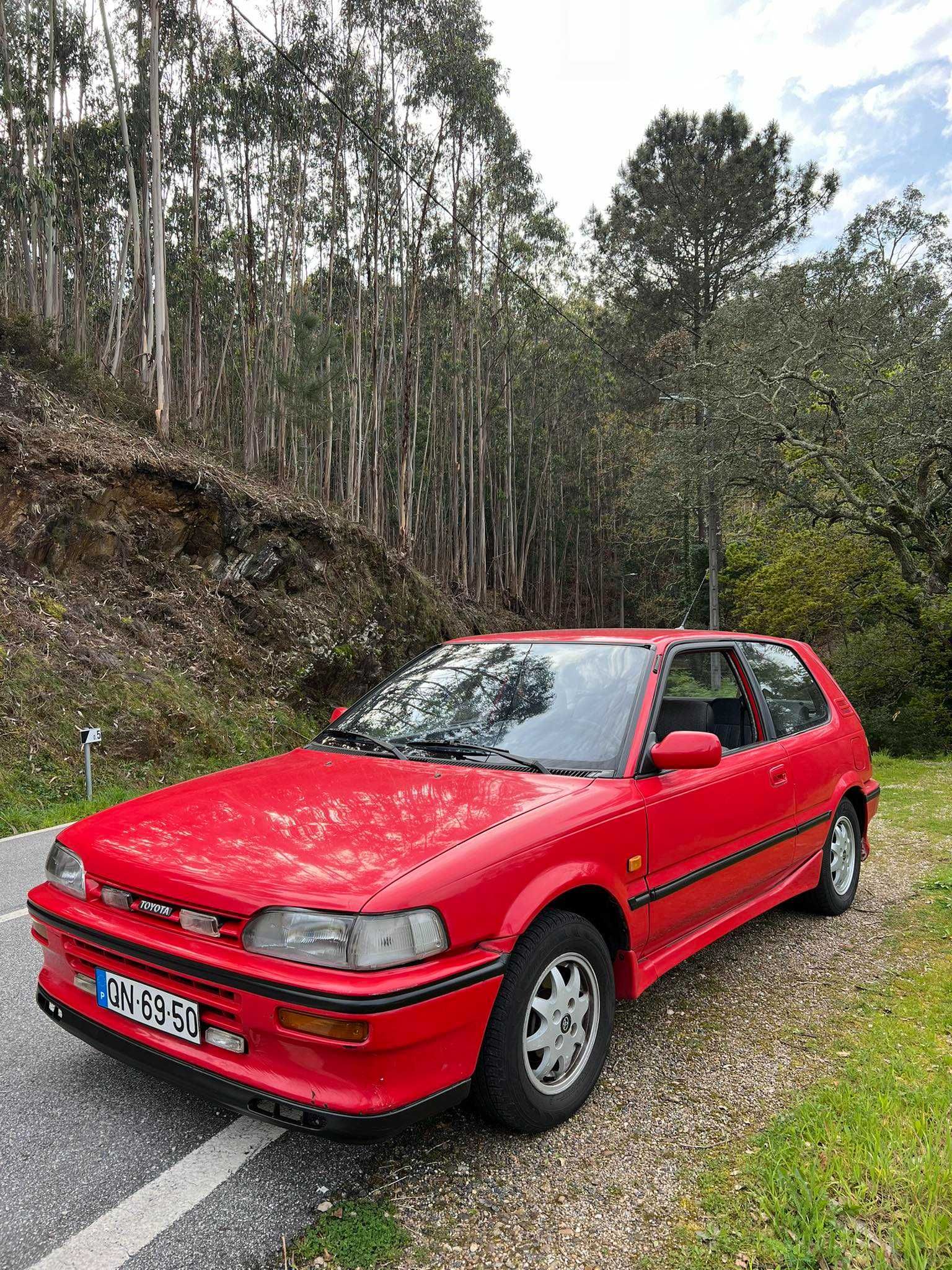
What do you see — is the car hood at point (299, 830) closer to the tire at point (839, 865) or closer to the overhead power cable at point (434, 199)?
the tire at point (839, 865)

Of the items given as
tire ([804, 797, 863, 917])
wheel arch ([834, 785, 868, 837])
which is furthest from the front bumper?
wheel arch ([834, 785, 868, 837])

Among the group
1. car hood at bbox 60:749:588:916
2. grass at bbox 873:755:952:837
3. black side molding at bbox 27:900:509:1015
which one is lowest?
grass at bbox 873:755:952:837

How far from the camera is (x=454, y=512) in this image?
29.5m

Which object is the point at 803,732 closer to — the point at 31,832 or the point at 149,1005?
the point at 149,1005

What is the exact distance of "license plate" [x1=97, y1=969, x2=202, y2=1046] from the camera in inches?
84.7

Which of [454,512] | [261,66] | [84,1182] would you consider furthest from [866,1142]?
[454,512]

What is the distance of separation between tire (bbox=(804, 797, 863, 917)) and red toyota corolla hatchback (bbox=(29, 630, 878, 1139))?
78 centimetres

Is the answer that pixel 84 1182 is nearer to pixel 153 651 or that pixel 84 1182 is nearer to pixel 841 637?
pixel 153 651

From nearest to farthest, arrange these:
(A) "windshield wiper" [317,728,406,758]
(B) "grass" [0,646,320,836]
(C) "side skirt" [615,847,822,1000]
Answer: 1. (C) "side skirt" [615,847,822,1000]
2. (A) "windshield wiper" [317,728,406,758]
3. (B) "grass" [0,646,320,836]

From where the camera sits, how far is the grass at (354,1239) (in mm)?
1867

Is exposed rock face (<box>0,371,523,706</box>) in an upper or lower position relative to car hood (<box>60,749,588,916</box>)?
upper

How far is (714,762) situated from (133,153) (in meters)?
24.2

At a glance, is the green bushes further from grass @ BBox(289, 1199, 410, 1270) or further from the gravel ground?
grass @ BBox(289, 1199, 410, 1270)

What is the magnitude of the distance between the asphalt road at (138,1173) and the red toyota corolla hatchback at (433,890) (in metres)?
0.27
